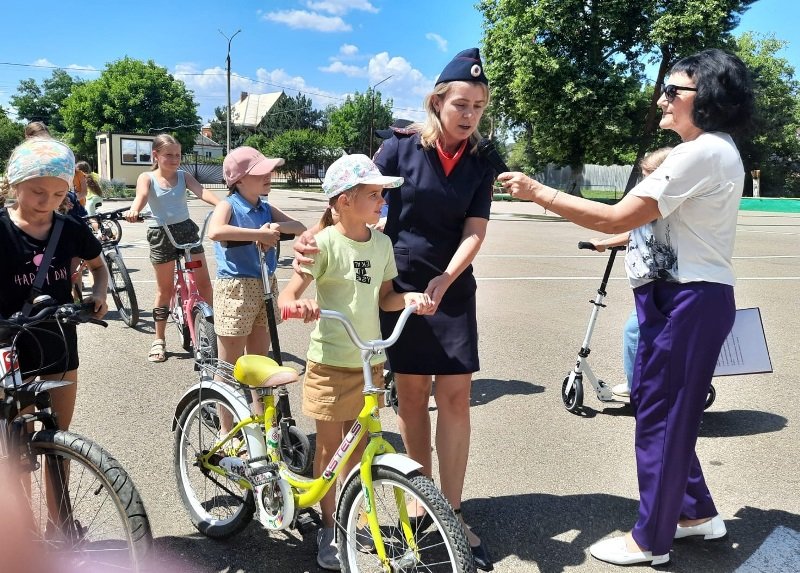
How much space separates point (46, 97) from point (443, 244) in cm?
10146

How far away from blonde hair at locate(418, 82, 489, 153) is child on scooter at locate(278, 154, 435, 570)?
354 mm

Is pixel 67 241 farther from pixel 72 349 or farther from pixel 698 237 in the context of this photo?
pixel 698 237

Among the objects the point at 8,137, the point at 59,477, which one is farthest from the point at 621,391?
the point at 8,137

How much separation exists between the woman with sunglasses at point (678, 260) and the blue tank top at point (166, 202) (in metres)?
4.49

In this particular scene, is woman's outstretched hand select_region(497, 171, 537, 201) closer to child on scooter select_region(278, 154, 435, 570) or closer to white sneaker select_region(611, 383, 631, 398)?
child on scooter select_region(278, 154, 435, 570)

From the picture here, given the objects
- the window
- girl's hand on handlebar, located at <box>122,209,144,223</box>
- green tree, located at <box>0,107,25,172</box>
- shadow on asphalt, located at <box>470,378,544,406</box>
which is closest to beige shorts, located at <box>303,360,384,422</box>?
shadow on asphalt, located at <box>470,378,544,406</box>

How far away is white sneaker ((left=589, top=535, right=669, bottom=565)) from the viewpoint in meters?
3.11

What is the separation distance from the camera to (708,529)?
10.9 feet

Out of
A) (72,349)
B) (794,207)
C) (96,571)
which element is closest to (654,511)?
(96,571)

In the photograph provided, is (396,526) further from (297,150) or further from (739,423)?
(297,150)

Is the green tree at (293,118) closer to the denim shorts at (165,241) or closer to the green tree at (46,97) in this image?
the green tree at (46,97)

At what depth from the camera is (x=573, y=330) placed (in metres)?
7.87

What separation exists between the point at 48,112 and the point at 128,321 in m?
94.8

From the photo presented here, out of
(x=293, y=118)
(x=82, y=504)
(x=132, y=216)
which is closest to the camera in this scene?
(x=82, y=504)
